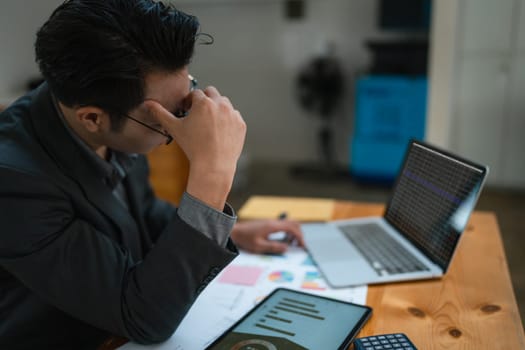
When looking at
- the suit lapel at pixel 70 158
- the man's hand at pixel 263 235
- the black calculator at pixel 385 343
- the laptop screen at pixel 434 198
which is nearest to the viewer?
the black calculator at pixel 385 343

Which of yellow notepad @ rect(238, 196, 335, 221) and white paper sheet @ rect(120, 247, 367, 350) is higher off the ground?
white paper sheet @ rect(120, 247, 367, 350)

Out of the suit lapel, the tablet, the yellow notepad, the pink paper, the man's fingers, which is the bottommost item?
the yellow notepad

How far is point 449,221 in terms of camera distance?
3.27ft

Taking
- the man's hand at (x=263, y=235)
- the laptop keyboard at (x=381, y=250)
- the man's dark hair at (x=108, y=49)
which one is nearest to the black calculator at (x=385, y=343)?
the laptop keyboard at (x=381, y=250)

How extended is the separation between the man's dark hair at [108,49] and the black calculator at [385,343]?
521 mm

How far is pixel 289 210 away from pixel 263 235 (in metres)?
0.29

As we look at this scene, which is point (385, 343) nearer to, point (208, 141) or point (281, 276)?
point (281, 276)

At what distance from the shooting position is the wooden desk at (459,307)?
79cm

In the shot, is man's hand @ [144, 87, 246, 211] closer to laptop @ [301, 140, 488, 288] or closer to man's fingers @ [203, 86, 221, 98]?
man's fingers @ [203, 86, 221, 98]

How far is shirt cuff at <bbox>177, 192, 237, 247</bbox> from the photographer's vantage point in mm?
788

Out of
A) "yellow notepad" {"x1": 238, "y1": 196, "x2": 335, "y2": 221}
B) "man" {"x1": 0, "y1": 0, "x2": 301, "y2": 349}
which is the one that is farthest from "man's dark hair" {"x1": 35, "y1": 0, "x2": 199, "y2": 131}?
"yellow notepad" {"x1": 238, "y1": 196, "x2": 335, "y2": 221}

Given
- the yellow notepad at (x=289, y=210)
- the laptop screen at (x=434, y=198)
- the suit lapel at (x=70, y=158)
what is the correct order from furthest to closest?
1. the yellow notepad at (x=289, y=210)
2. the laptop screen at (x=434, y=198)
3. the suit lapel at (x=70, y=158)

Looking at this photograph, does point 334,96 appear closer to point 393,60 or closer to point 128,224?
point 393,60

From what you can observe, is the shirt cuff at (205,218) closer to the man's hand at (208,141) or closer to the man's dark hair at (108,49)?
the man's hand at (208,141)
